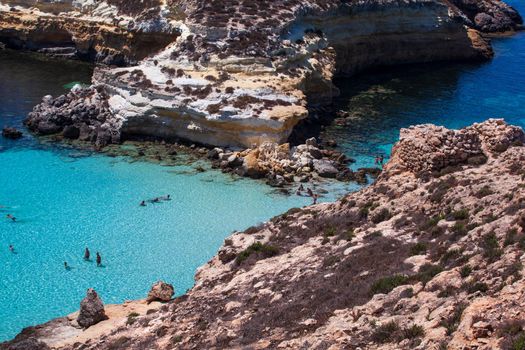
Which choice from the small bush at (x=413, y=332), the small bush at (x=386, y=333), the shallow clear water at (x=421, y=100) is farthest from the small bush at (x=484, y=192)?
the shallow clear water at (x=421, y=100)

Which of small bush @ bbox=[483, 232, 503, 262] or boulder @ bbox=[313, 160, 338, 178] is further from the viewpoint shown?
boulder @ bbox=[313, 160, 338, 178]

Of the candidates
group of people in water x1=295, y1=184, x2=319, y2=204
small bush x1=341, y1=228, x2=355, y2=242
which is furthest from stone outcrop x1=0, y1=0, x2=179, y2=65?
small bush x1=341, y1=228, x2=355, y2=242

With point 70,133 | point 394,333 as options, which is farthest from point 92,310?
point 70,133

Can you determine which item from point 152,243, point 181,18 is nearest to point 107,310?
point 152,243

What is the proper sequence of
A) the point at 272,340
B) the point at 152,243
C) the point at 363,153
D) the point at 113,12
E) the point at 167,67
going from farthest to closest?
the point at 113,12 < the point at 167,67 < the point at 363,153 < the point at 152,243 < the point at 272,340

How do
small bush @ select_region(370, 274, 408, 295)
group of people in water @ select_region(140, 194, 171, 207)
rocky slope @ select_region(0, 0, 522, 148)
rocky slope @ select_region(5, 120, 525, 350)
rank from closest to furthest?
1. rocky slope @ select_region(5, 120, 525, 350)
2. small bush @ select_region(370, 274, 408, 295)
3. group of people in water @ select_region(140, 194, 171, 207)
4. rocky slope @ select_region(0, 0, 522, 148)

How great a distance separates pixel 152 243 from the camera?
43281 mm

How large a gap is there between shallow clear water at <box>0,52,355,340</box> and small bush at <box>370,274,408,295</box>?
55.9 ft

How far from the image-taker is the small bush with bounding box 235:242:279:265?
3109 cm

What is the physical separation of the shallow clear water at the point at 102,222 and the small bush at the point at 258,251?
26.8ft

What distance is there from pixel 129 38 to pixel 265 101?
27.2 metres

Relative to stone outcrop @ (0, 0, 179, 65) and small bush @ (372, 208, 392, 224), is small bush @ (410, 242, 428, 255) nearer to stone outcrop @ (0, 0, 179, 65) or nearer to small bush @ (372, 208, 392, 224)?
small bush @ (372, 208, 392, 224)

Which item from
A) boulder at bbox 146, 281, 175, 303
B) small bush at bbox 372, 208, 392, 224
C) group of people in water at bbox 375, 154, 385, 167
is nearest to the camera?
small bush at bbox 372, 208, 392, 224

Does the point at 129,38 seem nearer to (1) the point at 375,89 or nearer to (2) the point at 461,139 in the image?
(1) the point at 375,89
